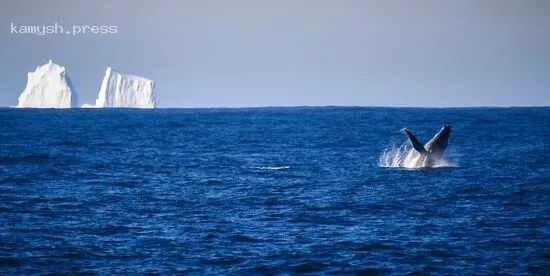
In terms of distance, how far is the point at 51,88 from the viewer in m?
194

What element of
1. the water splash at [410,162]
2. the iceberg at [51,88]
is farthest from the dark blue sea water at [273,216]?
the iceberg at [51,88]

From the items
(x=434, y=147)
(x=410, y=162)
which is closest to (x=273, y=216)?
(x=434, y=147)

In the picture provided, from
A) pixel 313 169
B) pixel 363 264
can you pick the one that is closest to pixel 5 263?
pixel 363 264

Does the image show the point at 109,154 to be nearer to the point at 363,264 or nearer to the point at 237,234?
the point at 237,234

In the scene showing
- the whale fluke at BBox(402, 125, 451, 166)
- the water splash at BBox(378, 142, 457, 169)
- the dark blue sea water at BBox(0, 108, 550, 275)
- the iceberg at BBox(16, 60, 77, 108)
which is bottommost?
the dark blue sea water at BBox(0, 108, 550, 275)

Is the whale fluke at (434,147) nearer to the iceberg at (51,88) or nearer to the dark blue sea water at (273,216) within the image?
the dark blue sea water at (273,216)

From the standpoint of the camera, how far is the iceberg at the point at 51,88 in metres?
188

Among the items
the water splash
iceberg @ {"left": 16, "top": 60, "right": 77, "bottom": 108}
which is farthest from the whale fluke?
iceberg @ {"left": 16, "top": 60, "right": 77, "bottom": 108}

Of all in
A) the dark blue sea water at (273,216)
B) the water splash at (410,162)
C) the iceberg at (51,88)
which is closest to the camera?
the dark blue sea water at (273,216)

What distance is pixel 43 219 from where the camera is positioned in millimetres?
27609

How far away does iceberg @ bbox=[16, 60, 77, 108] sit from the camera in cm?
18750

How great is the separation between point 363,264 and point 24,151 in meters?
40.4

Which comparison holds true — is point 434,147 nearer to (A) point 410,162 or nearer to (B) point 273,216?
(A) point 410,162

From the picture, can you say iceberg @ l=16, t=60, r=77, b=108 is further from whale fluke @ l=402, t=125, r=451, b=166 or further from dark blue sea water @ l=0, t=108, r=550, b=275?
whale fluke @ l=402, t=125, r=451, b=166
